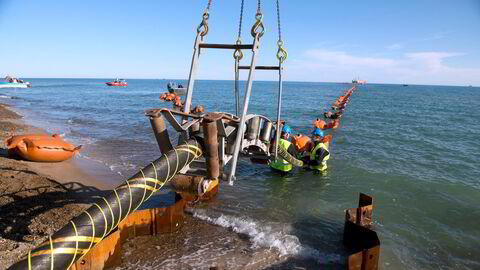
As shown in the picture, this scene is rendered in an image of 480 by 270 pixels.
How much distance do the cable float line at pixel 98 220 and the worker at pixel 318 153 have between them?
1139 cm

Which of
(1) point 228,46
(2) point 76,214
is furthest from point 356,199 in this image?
(2) point 76,214

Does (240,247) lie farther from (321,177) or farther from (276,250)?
(321,177)

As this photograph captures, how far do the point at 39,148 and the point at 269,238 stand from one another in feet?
36.9

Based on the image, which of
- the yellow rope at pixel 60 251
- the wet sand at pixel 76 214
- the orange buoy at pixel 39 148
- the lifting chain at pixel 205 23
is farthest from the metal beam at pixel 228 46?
the orange buoy at pixel 39 148

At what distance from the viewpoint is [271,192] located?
14172 mm

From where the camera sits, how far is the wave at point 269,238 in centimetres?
894

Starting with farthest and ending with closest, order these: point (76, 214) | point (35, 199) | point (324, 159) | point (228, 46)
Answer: point (324, 159) < point (35, 199) < point (76, 214) < point (228, 46)

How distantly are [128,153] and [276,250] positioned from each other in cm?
1377

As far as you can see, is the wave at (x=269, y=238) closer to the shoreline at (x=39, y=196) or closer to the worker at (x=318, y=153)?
Result: the shoreline at (x=39, y=196)

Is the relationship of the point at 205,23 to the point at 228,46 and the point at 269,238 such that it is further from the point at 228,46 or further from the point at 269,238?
the point at 269,238

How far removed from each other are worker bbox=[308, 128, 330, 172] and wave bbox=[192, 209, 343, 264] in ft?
21.8

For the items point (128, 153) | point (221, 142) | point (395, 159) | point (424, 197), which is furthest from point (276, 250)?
point (395, 159)

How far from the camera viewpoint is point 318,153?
1616 cm

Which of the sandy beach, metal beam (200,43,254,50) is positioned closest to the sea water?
the sandy beach
